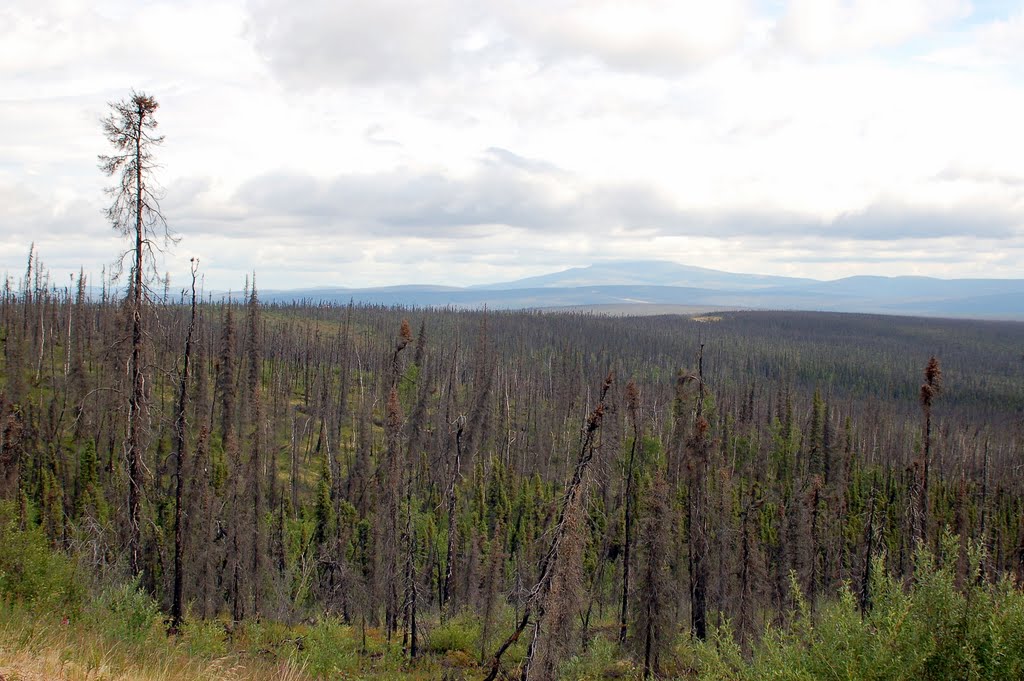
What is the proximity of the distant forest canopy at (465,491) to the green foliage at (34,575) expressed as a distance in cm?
154

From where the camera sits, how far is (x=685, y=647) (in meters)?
38.1

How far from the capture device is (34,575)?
14.6 meters

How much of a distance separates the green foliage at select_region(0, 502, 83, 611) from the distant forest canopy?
1.54 m

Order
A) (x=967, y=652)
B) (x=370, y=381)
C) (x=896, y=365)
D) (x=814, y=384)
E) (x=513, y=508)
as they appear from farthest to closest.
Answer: (x=896, y=365)
(x=814, y=384)
(x=370, y=381)
(x=513, y=508)
(x=967, y=652)

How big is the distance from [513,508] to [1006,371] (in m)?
201

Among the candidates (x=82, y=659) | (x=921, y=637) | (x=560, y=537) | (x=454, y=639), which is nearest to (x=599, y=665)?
(x=454, y=639)

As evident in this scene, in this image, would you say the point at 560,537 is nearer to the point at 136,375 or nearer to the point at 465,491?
the point at 136,375

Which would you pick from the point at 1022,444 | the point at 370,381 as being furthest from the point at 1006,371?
the point at 370,381

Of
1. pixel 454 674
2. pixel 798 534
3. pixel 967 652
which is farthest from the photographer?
pixel 798 534

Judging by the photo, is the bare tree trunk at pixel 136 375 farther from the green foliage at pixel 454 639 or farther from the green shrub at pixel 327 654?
the green foliage at pixel 454 639

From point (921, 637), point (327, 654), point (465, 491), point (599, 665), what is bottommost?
point (465, 491)

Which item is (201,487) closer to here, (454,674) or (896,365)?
(454,674)

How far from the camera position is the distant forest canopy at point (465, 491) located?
21297mm

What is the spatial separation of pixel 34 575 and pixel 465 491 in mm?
61563
